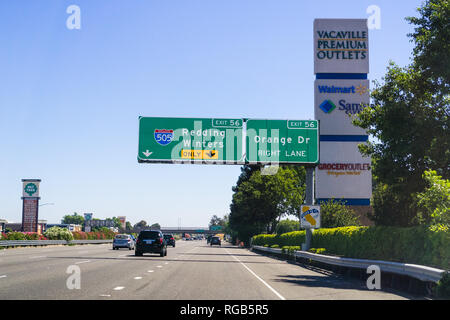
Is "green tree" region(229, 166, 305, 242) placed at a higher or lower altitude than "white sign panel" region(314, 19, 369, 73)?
lower

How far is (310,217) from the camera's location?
33344 mm

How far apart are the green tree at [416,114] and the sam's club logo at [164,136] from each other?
41.5 ft

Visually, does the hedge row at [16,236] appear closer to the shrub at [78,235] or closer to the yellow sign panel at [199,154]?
the shrub at [78,235]

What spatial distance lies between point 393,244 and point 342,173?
104 feet

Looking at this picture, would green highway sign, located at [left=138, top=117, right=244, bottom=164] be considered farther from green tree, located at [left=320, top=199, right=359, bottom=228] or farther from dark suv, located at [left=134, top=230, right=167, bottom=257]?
green tree, located at [left=320, top=199, right=359, bottom=228]

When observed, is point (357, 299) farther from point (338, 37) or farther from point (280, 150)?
point (338, 37)

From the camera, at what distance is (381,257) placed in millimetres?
21281

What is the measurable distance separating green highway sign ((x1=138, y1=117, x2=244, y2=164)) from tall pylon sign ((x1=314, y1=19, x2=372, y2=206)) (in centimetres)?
1886

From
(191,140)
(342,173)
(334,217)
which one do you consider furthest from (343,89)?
(191,140)

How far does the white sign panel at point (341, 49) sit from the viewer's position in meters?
51.7

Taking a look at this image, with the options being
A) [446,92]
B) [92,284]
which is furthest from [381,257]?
[92,284]

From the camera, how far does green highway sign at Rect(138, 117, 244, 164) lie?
3384 centimetres

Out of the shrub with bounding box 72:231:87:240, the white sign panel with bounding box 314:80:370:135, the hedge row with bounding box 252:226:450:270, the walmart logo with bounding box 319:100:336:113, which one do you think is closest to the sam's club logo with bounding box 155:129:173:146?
the hedge row with bounding box 252:226:450:270

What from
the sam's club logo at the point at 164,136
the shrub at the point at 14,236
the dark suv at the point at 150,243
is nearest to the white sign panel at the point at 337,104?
the sam's club logo at the point at 164,136
